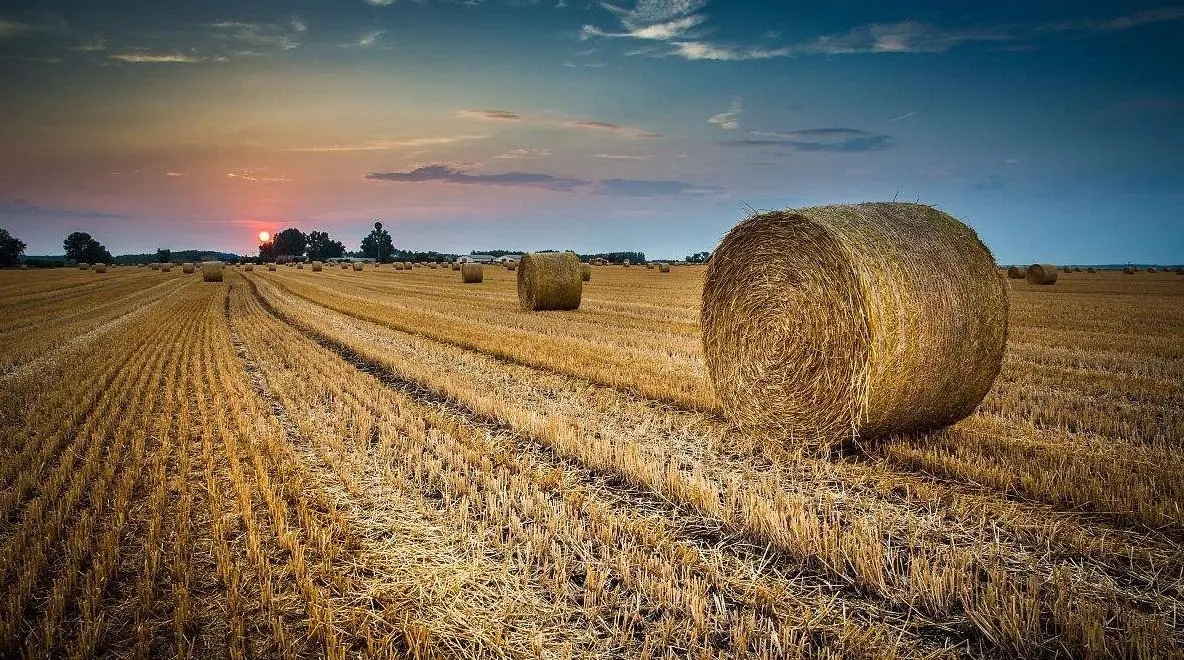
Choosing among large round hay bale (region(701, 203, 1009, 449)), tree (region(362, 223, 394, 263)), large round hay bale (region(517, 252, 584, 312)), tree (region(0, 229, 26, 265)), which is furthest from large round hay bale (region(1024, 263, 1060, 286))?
tree (region(362, 223, 394, 263))

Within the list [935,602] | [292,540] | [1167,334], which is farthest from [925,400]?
[1167,334]

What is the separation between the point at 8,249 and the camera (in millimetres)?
79312

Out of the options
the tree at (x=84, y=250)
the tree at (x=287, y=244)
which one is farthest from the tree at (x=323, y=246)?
the tree at (x=84, y=250)

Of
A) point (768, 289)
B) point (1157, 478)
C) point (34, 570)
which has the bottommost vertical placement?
point (34, 570)

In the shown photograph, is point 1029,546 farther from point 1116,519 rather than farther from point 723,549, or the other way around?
point 723,549

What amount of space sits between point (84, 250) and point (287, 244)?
55.6 meters

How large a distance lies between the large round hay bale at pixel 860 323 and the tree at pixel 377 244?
156 metres

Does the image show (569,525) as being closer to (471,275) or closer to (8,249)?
(471,275)

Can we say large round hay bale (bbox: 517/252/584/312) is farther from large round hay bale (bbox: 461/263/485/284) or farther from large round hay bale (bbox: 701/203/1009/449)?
large round hay bale (bbox: 461/263/485/284)

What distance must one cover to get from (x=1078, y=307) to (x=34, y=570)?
23.0m

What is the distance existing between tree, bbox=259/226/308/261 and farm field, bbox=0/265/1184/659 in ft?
526

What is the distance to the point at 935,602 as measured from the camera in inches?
136

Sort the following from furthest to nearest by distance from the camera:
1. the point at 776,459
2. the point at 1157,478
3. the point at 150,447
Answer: the point at 150,447 < the point at 776,459 < the point at 1157,478

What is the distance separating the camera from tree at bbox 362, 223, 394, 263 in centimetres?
15638
